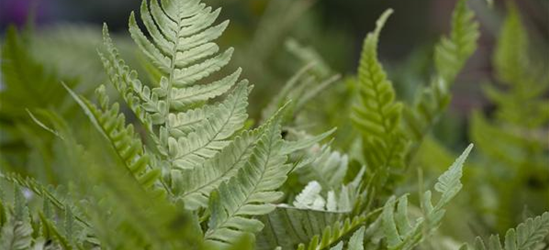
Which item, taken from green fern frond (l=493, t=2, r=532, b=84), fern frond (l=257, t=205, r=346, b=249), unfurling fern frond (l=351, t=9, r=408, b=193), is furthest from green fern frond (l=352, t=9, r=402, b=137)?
green fern frond (l=493, t=2, r=532, b=84)

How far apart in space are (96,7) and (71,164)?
2175mm

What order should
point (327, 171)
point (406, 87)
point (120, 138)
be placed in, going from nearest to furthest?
point (120, 138)
point (327, 171)
point (406, 87)

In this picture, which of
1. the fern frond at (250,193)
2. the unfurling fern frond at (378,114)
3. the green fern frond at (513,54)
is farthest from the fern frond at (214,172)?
the green fern frond at (513,54)

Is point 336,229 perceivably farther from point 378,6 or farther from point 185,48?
point 378,6

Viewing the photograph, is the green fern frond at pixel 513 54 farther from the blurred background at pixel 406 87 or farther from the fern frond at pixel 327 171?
the fern frond at pixel 327 171

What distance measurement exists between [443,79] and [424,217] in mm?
192

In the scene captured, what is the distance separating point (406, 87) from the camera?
0.83m

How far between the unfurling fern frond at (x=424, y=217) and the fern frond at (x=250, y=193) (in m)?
0.04

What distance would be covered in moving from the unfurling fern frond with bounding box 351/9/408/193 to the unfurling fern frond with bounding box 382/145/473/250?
93 mm

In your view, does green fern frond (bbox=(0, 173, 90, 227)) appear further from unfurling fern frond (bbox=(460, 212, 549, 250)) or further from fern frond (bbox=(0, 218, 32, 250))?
unfurling fern frond (bbox=(460, 212, 549, 250))

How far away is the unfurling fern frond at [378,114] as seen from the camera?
0.38m

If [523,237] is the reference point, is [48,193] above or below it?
above

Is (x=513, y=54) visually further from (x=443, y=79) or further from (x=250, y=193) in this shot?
(x=250, y=193)

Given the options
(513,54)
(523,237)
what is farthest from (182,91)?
(513,54)
